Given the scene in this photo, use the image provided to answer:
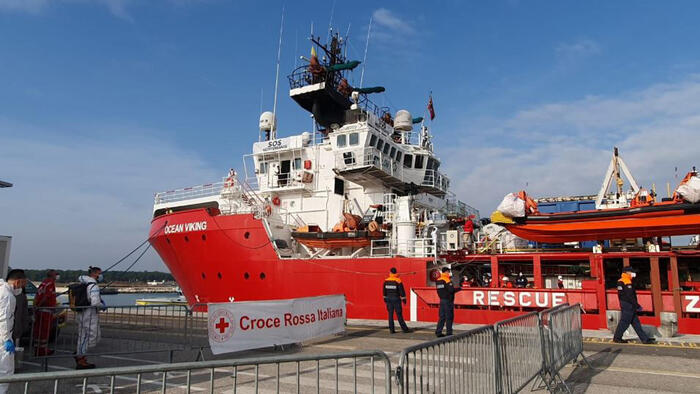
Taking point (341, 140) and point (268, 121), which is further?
point (268, 121)

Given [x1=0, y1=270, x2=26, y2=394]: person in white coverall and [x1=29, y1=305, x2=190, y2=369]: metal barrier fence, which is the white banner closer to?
[x1=29, y1=305, x2=190, y2=369]: metal barrier fence

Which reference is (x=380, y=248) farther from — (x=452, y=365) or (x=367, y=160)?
(x=452, y=365)

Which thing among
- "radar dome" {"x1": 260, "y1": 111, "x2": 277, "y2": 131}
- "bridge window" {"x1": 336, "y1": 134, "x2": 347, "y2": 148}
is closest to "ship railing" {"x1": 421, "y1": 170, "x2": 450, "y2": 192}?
"bridge window" {"x1": 336, "y1": 134, "x2": 347, "y2": 148}

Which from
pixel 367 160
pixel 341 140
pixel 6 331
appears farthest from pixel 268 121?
pixel 6 331

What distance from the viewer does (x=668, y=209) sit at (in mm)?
12234

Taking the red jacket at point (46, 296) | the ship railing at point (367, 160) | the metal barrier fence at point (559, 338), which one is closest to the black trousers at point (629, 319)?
the metal barrier fence at point (559, 338)

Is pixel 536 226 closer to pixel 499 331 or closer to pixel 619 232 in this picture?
pixel 619 232

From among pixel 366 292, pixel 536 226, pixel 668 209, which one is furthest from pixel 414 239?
pixel 668 209

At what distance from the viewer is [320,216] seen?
1884 cm

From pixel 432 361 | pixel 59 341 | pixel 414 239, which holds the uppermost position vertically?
pixel 414 239

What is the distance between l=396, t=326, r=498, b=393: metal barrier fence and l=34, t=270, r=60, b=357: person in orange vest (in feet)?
21.6

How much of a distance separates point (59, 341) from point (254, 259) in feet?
24.9

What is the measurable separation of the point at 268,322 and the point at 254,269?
8687 millimetres

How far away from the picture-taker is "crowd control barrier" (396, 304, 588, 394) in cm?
384
